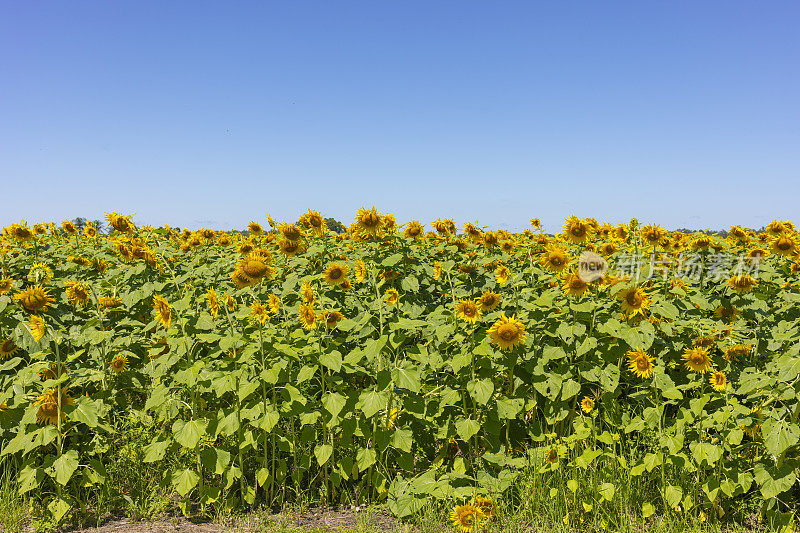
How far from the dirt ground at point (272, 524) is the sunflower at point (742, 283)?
3547 mm

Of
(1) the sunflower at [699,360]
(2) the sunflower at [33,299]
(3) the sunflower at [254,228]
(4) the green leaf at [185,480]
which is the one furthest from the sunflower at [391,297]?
(3) the sunflower at [254,228]

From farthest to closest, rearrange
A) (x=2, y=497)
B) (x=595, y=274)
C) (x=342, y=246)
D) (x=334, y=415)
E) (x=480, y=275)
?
1. (x=342, y=246)
2. (x=480, y=275)
3. (x=595, y=274)
4. (x=2, y=497)
5. (x=334, y=415)

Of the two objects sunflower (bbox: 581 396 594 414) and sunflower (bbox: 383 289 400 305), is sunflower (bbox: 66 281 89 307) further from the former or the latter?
sunflower (bbox: 581 396 594 414)

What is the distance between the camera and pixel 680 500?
3.63 metres

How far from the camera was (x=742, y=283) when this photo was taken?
4703 millimetres

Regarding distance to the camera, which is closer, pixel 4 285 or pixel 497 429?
pixel 497 429

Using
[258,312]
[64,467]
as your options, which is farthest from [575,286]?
[64,467]

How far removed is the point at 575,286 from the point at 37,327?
13.1 feet

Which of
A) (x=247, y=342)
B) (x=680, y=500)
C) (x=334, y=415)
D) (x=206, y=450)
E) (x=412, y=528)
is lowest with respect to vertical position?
(x=412, y=528)

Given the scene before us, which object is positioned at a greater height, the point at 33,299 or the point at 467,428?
the point at 33,299

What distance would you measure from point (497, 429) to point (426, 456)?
0.72 metres

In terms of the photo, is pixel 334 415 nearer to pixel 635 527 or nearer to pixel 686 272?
pixel 635 527

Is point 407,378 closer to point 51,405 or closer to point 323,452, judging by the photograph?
point 323,452

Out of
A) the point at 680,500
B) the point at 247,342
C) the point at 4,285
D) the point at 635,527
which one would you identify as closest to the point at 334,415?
the point at 247,342
